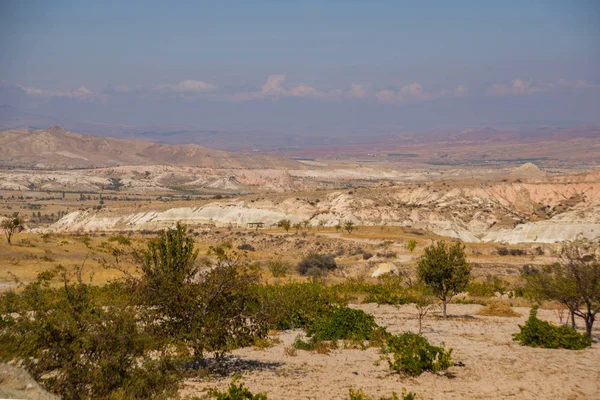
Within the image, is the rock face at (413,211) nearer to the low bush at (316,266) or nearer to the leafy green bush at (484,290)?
the low bush at (316,266)

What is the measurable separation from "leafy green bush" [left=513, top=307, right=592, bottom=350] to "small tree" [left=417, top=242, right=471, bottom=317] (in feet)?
19.6

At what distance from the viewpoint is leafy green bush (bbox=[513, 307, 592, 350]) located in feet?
53.5

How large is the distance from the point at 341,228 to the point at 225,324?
59.0 m

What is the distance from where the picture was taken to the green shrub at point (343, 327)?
57.5ft

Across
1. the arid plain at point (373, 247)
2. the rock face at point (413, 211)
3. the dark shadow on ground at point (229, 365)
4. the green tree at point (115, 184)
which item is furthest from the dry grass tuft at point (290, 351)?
the green tree at point (115, 184)

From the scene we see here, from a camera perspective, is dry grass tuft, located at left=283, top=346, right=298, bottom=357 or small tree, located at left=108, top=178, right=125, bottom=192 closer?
dry grass tuft, located at left=283, top=346, right=298, bottom=357

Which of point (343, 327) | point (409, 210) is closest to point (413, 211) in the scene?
point (409, 210)

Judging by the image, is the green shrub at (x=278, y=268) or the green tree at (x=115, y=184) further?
the green tree at (x=115, y=184)

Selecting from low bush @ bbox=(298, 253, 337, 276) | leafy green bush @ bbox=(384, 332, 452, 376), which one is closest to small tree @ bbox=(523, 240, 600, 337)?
leafy green bush @ bbox=(384, 332, 452, 376)

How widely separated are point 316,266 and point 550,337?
2578cm

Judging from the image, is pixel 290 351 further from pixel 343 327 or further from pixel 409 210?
pixel 409 210

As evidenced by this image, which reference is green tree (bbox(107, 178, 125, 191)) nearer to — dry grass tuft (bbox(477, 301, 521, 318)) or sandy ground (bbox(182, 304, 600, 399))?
dry grass tuft (bbox(477, 301, 521, 318))

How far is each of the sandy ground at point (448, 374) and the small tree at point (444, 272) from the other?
469 cm

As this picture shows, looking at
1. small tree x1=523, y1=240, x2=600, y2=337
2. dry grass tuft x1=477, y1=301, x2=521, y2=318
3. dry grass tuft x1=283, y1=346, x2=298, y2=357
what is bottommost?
dry grass tuft x1=477, y1=301, x2=521, y2=318
